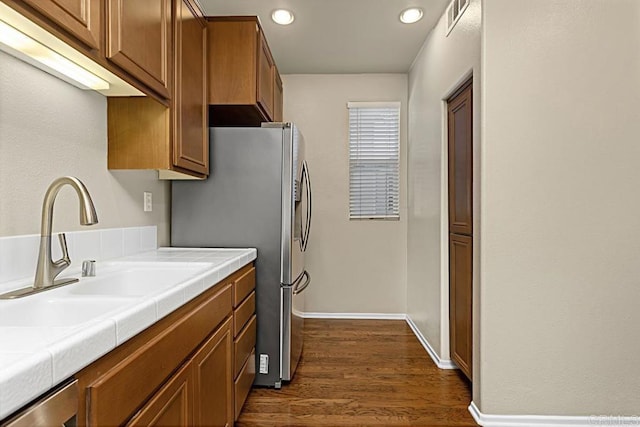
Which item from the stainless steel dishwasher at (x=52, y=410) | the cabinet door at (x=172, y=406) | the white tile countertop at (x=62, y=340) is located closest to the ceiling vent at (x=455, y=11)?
the white tile countertop at (x=62, y=340)

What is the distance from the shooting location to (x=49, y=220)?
1315mm

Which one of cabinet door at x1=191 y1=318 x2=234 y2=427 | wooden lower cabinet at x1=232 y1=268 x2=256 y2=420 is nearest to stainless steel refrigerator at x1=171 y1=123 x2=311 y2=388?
wooden lower cabinet at x1=232 y1=268 x2=256 y2=420

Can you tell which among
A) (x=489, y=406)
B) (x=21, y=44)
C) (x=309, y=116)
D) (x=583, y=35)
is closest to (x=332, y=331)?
(x=489, y=406)

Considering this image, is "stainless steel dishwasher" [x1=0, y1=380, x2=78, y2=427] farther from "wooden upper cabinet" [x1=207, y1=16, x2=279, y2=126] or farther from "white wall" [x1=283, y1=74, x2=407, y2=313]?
"white wall" [x1=283, y1=74, x2=407, y2=313]

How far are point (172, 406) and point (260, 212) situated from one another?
1.45 metres

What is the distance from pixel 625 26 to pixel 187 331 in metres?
2.49

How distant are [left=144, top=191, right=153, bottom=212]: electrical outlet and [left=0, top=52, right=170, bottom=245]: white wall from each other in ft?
0.52

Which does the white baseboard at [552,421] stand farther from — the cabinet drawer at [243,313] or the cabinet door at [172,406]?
the cabinet door at [172,406]

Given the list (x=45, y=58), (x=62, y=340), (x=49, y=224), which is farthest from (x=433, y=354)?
(x=45, y=58)

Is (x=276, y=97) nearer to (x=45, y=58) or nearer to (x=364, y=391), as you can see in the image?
(x=45, y=58)

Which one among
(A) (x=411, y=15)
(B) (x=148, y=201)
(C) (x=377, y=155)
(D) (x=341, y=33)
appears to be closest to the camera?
(B) (x=148, y=201)

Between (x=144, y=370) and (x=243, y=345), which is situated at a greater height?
(x=144, y=370)

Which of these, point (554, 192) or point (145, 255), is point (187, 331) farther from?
point (554, 192)

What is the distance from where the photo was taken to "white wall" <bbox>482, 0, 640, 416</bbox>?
6.86 feet
